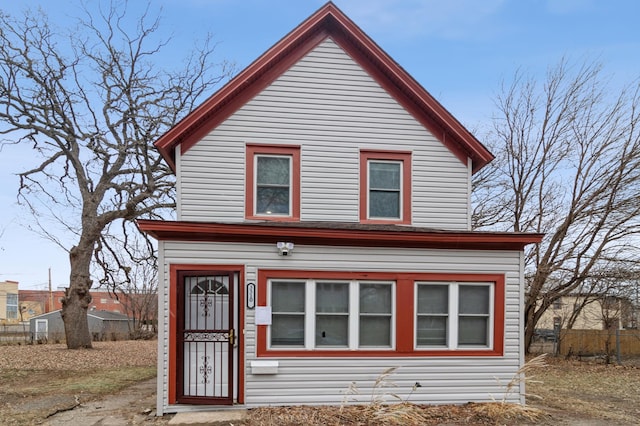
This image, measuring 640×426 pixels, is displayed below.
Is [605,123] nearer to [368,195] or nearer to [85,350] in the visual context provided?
[368,195]

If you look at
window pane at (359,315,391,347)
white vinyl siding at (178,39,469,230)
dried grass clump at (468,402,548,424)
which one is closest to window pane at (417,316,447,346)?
window pane at (359,315,391,347)

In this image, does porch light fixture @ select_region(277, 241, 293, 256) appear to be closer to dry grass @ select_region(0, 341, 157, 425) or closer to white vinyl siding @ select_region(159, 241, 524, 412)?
white vinyl siding @ select_region(159, 241, 524, 412)

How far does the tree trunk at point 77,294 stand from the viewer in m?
19.3

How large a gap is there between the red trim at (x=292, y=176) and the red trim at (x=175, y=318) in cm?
133

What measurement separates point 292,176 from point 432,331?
13.7 ft

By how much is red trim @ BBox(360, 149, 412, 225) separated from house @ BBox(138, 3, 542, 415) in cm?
3

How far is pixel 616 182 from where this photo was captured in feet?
60.5

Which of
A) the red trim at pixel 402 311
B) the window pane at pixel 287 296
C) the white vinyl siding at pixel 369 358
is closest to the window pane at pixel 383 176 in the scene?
the white vinyl siding at pixel 369 358

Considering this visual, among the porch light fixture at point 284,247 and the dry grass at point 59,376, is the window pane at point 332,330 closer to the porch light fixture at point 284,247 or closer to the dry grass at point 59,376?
the porch light fixture at point 284,247

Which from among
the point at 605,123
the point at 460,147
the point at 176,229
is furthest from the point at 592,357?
the point at 176,229

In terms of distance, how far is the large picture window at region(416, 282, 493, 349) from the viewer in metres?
9.26

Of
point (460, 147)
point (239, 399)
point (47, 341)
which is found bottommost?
point (47, 341)

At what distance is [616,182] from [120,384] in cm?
1866

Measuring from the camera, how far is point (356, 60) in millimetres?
10195
